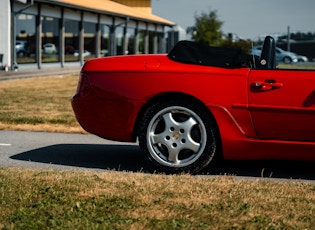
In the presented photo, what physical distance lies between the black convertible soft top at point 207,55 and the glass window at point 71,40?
98.2ft

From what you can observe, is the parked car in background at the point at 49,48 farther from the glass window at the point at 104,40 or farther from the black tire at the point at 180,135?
the black tire at the point at 180,135

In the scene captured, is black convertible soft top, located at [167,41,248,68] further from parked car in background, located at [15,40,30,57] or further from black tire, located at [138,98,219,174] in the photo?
parked car in background, located at [15,40,30,57]

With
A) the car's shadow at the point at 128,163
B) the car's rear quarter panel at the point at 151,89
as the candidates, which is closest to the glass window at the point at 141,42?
the car's shadow at the point at 128,163

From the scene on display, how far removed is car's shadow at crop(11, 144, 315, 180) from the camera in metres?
6.01

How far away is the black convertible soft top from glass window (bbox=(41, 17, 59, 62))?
87.3 feet

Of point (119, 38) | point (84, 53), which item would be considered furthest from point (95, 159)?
point (119, 38)

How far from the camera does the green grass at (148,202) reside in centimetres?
388

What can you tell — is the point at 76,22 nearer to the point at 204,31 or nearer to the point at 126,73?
the point at 204,31

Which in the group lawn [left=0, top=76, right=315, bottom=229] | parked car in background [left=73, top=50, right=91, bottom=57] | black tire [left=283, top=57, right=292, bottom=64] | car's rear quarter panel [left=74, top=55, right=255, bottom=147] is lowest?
parked car in background [left=73, top=50, right=91, bottom=57]

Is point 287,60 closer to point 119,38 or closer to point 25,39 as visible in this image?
point 25,39

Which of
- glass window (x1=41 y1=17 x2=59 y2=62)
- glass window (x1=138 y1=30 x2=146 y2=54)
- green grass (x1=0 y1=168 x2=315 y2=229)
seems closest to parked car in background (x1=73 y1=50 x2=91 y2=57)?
glass window (x1=41 y1=17 x2=59 y2=62)

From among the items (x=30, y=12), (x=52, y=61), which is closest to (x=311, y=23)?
(x=30, y=12)

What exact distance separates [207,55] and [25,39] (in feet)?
82.4

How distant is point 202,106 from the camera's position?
18.9ft
